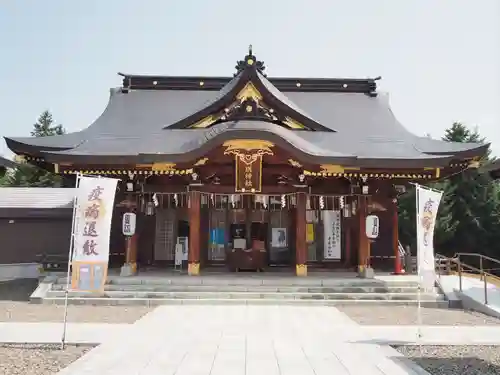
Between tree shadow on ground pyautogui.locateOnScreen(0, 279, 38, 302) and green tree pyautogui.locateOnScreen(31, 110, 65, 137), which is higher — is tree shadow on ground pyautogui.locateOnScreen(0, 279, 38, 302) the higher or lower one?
the lower one

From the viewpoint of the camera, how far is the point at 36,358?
657 cm

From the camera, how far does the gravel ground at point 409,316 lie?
9.52 meters

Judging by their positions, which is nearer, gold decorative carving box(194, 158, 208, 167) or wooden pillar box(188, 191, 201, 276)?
gold decorative carving box(194, 158, 208, 167)

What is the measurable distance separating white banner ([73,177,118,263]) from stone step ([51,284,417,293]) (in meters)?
4.36

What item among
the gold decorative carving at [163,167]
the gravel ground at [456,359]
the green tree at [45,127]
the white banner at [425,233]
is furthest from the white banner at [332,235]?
the green tree at [45,127]

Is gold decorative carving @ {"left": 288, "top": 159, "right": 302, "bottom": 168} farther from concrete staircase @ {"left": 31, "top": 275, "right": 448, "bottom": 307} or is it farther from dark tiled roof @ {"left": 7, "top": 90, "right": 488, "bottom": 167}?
concrete staircase @ {"left": 31, "top": 275, "right": 448, "bottom": 307}

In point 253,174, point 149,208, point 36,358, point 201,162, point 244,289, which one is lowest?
point 36,358

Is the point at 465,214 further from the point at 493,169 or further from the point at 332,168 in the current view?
the point at 493,169

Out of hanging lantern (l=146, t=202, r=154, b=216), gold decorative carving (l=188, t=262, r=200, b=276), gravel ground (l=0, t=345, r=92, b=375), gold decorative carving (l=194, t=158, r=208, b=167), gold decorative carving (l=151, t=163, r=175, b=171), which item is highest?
gold decorative carving (l=194, t=158, r=208, b=167)

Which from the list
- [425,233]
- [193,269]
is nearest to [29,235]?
[193,269]

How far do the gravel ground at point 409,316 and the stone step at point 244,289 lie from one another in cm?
93

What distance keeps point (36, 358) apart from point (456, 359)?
6.02m

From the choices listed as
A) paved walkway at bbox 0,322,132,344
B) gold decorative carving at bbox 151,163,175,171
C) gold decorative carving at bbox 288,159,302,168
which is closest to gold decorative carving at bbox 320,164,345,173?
gold decorative carving at bbox 288,159,302,168

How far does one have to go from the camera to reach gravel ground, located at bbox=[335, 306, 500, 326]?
375 inches
